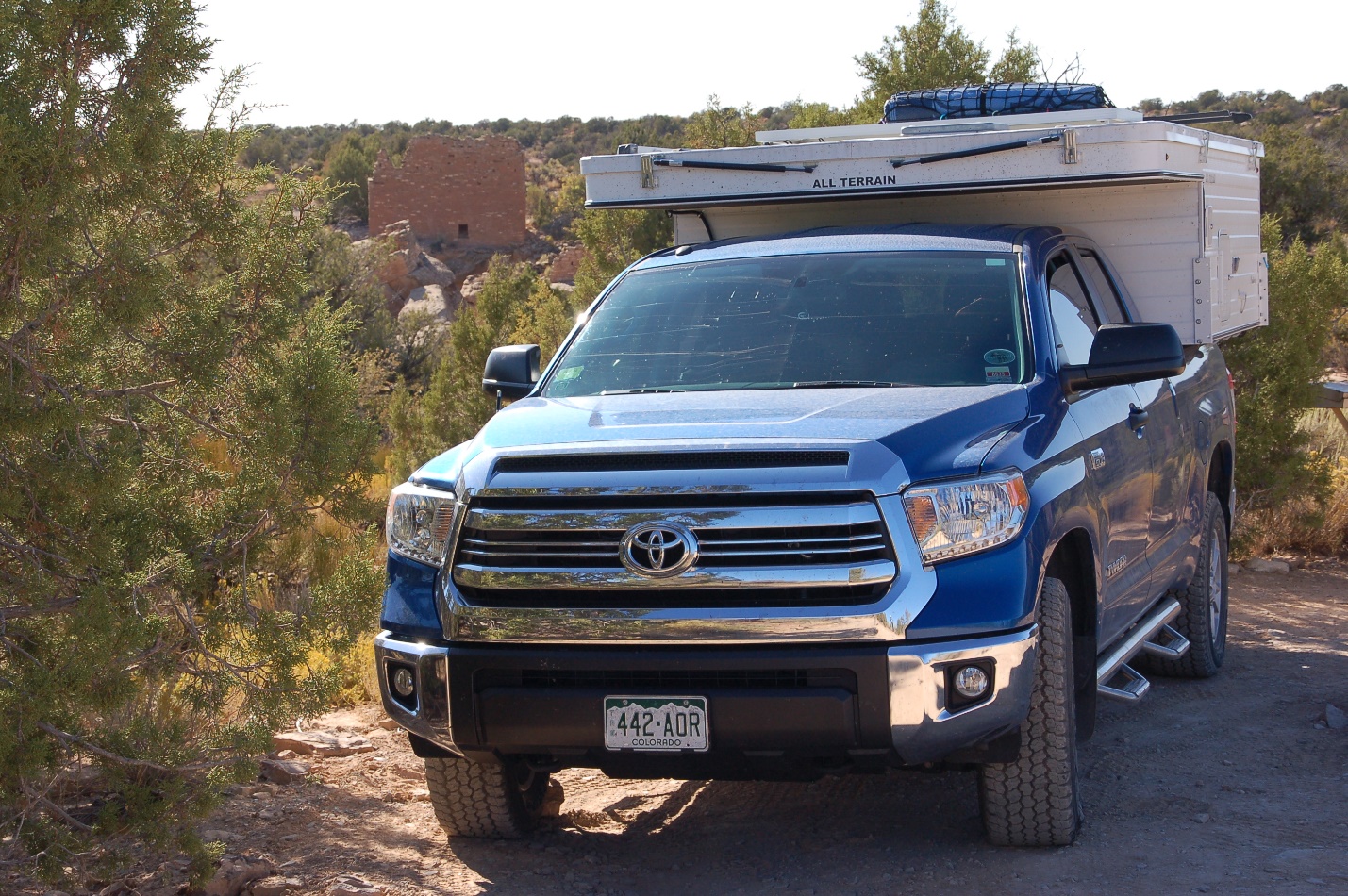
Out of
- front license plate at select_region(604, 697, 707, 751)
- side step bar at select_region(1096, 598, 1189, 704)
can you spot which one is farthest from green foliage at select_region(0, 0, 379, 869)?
side step bar at select_region(1096, 598, 1189, 704)

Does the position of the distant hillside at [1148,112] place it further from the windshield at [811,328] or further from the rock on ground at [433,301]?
the rock on ground at [433,301]

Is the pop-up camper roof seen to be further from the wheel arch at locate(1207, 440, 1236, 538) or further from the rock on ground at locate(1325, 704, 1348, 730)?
the rock on ground at locate(1325, 704, 1348, 730)

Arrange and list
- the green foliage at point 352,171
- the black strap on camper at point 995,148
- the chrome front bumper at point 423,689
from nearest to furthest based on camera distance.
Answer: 1. the chrome front bumper at point 423,689
2. the black strap on camper at point 995,148
3. the green foliage at point 352,171

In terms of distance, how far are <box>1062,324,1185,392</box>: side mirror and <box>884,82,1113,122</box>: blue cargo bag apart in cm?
430

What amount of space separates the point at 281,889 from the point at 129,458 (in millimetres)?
1394

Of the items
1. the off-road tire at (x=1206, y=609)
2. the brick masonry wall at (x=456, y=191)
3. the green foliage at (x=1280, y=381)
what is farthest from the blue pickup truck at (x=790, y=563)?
the brick masonry wall at (x=456, y=191)

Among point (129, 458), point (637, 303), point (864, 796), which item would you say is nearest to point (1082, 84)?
point (637, 303)

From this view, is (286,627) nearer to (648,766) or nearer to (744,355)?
(648,766)

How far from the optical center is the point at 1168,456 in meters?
6.18

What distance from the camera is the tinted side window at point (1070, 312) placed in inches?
214

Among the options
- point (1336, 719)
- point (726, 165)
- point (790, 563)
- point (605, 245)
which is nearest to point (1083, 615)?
point (790, 563)

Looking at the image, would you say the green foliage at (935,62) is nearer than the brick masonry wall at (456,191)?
Yes

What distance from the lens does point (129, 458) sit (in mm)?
4492

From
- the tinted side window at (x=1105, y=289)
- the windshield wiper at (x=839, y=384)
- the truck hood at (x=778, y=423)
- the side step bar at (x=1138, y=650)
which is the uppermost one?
the tinted side window at (x=1105, y=289)
